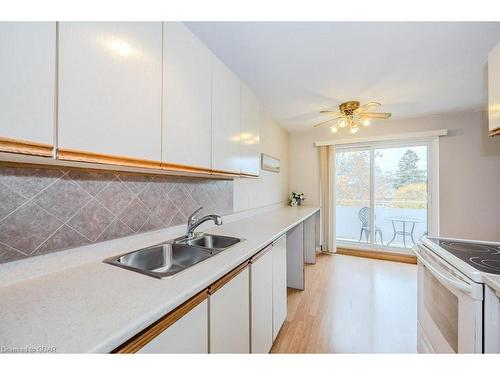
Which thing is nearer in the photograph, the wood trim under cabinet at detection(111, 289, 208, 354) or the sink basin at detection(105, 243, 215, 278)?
the wood trim under cabinet at detection(111, 289, 208, 354)

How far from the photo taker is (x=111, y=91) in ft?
2.71

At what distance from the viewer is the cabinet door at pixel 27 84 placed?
0.57 meters

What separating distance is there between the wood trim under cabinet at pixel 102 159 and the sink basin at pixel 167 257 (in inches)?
19.5

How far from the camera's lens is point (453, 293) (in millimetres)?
1004

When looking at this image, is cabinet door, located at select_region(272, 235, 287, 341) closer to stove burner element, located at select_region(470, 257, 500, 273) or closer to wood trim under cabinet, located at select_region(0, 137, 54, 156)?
stove burner element, located at select_region(470, 257, 500, 273)

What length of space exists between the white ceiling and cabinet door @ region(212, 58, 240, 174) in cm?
27

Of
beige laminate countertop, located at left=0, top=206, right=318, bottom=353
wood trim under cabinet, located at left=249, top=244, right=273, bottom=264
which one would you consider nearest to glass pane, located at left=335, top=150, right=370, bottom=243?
wood trim under cabinet, located at left=249, top=244, right=273, bottom=264

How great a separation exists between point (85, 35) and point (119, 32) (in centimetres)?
15

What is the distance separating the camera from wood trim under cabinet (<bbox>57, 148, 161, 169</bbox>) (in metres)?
0.70

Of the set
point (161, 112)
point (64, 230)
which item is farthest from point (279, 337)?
point (161, 112)

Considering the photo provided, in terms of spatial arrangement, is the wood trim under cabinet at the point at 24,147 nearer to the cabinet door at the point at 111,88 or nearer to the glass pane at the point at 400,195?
the cabinet door at the point at 111,88

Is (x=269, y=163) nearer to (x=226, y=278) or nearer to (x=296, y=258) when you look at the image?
(x=296, y=258)

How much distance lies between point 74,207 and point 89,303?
20.0 inches
